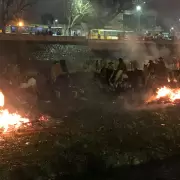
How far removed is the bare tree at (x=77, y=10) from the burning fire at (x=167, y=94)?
28355 millimetres

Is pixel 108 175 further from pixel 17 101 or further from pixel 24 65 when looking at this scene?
pixel 24 65

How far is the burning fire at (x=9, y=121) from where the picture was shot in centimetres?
1000

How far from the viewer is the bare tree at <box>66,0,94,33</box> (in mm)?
42969

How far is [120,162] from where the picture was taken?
8.44 m

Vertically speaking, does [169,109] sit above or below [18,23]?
below

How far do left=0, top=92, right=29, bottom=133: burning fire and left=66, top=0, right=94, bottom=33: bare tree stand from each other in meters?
32.6

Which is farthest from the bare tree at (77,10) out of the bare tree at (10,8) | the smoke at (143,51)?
the smoke at (143,51)

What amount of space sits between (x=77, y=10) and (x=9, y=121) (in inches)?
1380

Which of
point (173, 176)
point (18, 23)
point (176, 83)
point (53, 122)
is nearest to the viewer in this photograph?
point (173, 176)

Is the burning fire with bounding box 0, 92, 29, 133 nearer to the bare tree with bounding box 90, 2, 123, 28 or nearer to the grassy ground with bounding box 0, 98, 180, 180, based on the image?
the grassy ground with bounding box 0, 98, 180, 180

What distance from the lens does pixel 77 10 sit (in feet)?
142

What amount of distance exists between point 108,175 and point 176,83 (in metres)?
10.7

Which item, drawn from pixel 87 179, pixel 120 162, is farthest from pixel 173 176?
pixel 87 179

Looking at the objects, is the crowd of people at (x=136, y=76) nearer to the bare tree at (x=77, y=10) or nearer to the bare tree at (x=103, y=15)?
the bare tree at (x=77, y=10)
